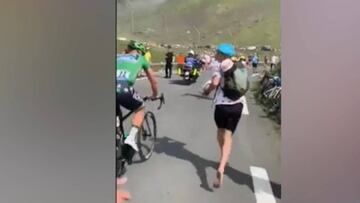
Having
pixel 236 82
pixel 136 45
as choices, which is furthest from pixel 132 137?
pixel 236 82

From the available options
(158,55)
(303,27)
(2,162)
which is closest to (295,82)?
(303,27)

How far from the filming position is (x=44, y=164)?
196cm

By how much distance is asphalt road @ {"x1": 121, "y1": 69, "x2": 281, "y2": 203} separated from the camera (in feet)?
6.16

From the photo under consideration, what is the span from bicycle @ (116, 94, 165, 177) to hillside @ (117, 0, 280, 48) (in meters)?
0.30

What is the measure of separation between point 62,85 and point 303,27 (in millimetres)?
1101

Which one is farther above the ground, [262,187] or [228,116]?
[228,116]

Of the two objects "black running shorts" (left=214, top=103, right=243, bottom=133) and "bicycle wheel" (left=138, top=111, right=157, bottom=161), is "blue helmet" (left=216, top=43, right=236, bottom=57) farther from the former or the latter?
"bicycle wheel" (left=138, top=111, right=157, bottom=161)

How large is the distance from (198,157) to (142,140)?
0.88 feet

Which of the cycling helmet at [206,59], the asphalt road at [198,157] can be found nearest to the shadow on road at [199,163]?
the asphalt road at [198,157]

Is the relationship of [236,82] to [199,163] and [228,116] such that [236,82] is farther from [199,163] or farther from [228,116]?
[199,163]

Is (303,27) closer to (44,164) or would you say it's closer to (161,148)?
(161,148)

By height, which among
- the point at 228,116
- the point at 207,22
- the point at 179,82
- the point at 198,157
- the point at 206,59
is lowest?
the point at 198,157

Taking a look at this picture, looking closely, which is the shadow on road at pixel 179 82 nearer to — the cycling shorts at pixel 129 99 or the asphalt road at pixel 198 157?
the asphalt road at pixel 198 157

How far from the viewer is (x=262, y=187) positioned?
1.87 m
